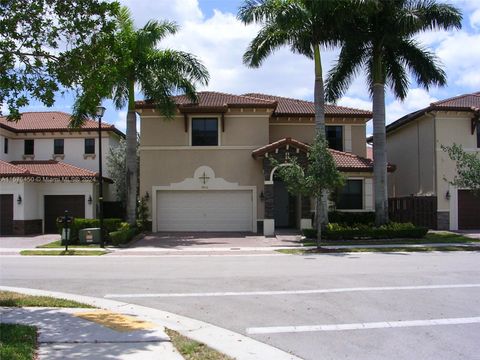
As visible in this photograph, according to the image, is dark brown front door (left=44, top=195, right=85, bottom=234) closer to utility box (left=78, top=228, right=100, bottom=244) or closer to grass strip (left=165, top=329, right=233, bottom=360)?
utility box (left=78, top=228, right=100, bottom=244)

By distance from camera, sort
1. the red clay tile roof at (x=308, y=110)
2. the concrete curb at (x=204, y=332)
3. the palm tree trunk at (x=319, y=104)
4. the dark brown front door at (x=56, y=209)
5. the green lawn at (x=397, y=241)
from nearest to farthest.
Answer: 1. the concrete curb at (x=204, y=332)
2. the green lawn at (x=397, y=241)
3. the palm tree trunk at (x=319, y=104)
4. the dark brown front door at (x=56, y=209)
5. the red clay tile roof at (x=308, y=110)

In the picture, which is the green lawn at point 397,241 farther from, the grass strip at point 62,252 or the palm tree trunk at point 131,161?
the palm tree trunk at point 131,161

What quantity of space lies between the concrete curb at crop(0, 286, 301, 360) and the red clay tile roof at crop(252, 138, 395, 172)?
56.6 feet

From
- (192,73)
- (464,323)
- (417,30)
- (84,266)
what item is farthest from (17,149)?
(464,323)

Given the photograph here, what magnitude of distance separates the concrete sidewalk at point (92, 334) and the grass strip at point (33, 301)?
39cm

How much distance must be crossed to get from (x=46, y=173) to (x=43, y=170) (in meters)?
0.77

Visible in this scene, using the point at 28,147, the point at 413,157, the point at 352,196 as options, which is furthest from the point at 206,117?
the point at 28,147

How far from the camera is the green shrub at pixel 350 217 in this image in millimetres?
26688

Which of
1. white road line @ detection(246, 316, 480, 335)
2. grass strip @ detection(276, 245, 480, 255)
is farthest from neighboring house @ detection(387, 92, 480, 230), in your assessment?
white road line @ detection(246, 316, 480, 335)

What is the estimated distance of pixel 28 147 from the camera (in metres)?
35.6

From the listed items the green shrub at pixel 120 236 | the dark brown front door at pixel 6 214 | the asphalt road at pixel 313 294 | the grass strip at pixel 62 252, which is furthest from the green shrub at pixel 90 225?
the asphalt road at pixel 313 294

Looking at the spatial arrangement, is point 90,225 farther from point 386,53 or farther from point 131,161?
point 386,53

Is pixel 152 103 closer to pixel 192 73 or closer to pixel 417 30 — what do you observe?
pixel 192 73

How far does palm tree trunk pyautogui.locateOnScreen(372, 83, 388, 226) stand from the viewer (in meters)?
24.6
